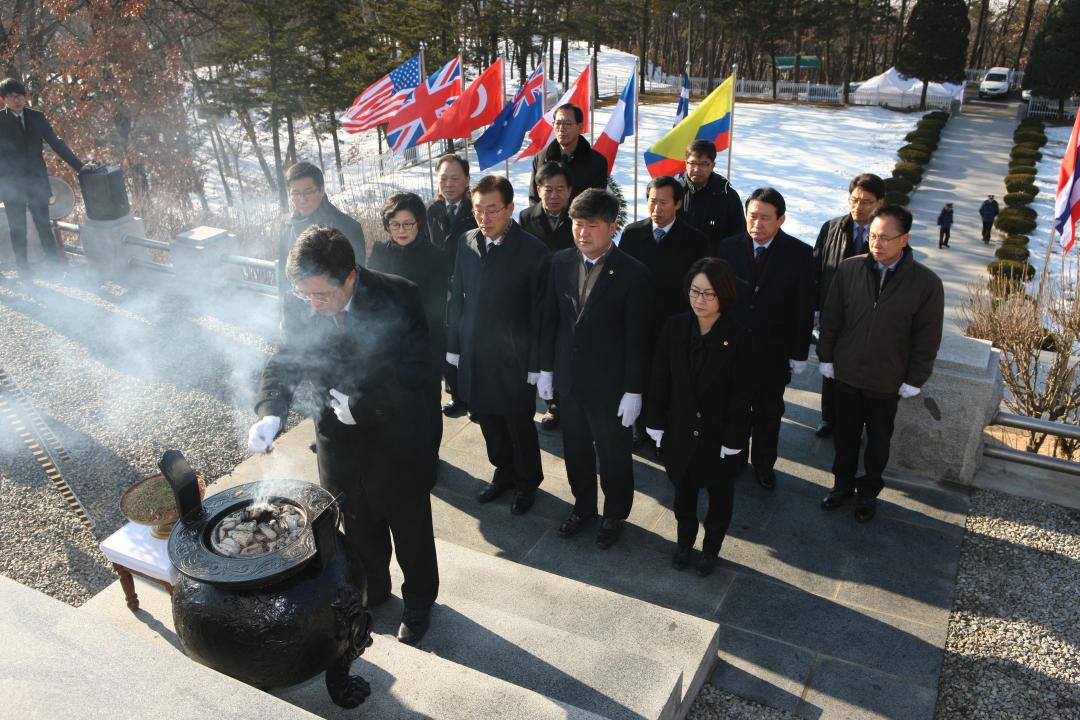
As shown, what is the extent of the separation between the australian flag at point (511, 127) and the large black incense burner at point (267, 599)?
696cm

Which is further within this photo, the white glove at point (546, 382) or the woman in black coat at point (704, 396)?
the white glove at point (546, 382)

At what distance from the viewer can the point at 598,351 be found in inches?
180

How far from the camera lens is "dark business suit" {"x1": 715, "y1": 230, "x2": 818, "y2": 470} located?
16.2 feet

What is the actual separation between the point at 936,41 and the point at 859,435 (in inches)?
1378

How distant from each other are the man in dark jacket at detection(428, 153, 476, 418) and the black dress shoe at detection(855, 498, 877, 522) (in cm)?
269

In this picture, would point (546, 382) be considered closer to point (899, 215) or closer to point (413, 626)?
point (413, 626)

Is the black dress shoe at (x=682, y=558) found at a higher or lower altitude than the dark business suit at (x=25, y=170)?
lower

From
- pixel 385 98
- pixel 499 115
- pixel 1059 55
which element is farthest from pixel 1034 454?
pixel 1059 55

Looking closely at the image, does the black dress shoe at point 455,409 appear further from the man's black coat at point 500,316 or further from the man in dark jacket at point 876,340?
the man in dark jacket at point 876,340

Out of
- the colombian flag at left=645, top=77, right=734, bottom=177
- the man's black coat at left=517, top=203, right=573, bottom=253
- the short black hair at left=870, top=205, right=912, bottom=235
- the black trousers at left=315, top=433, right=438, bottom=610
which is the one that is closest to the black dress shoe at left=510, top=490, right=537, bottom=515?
the black trousers at left=315, top=433, right=438, bottom=610

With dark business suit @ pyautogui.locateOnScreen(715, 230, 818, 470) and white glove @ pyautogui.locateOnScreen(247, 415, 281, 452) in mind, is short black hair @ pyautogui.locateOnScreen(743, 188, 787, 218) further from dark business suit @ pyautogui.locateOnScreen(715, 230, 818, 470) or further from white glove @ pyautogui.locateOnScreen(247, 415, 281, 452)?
white glove @ pyautogui.locateOnScreen(247, 415, 281, 452)

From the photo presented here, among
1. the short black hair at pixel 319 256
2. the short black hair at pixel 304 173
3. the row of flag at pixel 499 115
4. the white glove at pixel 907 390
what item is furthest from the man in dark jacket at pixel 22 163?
the white glove at pixel 907 390

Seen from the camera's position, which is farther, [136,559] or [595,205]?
[595,205]

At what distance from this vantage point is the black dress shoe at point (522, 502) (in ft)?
16.9
